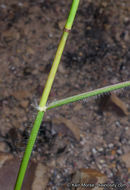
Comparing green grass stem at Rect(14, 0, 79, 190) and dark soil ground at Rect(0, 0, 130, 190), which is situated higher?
green grass stem at Rect(14, 0, 79, 190)

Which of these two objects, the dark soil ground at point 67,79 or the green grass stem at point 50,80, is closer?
the green grass stem at point 50,80

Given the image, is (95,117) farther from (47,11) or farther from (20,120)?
(47,11)

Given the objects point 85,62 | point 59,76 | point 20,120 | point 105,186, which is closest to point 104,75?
point 85,62

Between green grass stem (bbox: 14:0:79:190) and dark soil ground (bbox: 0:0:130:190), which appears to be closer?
green grass stem (bbox: 14:0:79:190)

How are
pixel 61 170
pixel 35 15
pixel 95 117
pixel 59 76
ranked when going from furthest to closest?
pixel 35 15, pixel 59 76, pixel 95 117, pixel 61 170

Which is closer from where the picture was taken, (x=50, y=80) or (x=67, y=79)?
(x=50, y=80)

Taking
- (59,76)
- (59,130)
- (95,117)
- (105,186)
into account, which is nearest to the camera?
(105,186)

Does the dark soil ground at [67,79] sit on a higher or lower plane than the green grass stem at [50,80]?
lower

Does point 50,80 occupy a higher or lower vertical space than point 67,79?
higher
